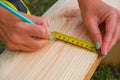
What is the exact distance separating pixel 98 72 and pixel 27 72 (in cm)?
137

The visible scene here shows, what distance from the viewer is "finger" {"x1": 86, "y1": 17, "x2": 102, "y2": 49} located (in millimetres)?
1629

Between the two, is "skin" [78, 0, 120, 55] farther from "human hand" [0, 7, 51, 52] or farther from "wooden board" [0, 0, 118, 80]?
"human hand" [0, 7, 51, 52]

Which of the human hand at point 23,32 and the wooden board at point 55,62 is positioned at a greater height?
the human hand at point 23,32

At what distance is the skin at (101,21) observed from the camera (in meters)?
1.64

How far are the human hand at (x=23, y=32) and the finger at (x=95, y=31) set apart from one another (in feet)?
0.82

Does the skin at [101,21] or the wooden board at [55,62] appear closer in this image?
the wooden board at [55,62]

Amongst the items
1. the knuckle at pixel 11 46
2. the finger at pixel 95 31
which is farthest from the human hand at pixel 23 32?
the finger at pixel 95 31

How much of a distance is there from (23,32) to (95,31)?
0.40m

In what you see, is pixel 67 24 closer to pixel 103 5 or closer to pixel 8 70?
pixel 103 5

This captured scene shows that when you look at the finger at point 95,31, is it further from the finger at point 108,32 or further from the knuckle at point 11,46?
the knuckle at point 11,46

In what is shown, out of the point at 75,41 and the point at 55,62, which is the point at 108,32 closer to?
the point at 75,41

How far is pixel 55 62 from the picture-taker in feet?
5.18

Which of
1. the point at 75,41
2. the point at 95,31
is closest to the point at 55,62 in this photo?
the point at 75,41

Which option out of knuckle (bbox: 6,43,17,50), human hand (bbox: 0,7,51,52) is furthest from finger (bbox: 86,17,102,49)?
knuckle (bbox: 6,43,17,50)
